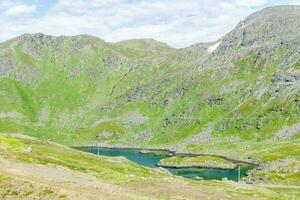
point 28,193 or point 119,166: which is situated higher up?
point 28,193

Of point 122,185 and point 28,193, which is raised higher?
point 28,193

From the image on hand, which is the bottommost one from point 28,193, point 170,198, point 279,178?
point 279,178

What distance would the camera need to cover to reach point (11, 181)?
1845 inches

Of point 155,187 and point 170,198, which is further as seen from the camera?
point 155,187

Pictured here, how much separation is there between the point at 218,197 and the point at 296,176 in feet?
403

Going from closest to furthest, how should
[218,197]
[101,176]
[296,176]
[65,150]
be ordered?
[218,197]
[101,176]
[65,150]
[296,176]

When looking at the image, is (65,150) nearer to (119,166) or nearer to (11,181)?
(119,166)

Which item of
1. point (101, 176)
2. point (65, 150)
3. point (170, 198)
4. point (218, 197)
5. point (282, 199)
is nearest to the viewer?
point (170, 198)

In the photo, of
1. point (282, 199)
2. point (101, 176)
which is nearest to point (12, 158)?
point (101, 176)

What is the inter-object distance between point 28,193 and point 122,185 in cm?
2726

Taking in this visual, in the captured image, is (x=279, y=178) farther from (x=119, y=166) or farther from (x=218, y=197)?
(x=218, y=197)

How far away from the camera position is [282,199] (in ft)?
282

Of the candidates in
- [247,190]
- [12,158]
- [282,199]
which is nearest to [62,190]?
[12,158]

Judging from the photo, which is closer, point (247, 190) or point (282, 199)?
point (282, 199)
